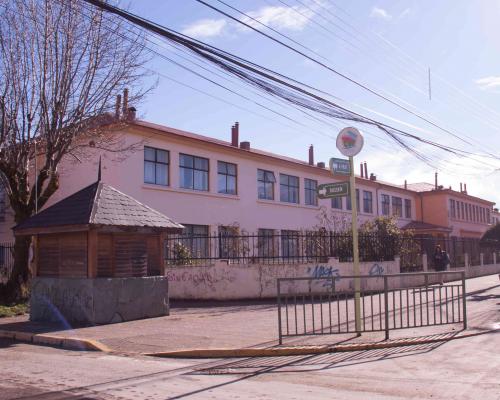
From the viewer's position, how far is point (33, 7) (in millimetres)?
17484

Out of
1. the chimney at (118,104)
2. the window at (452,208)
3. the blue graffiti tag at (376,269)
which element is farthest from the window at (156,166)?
the window at (452,208)

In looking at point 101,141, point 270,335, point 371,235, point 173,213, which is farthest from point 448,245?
point 270,335

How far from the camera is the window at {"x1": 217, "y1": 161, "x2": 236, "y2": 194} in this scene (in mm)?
28453

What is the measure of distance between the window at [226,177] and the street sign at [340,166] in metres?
17.0

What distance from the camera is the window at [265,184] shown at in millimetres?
31344

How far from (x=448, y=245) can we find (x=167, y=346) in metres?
23.3

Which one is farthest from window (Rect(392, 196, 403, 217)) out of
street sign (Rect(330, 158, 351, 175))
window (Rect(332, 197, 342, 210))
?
street sign (Rect(330, 158, 351, 175))

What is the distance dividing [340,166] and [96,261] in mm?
6210

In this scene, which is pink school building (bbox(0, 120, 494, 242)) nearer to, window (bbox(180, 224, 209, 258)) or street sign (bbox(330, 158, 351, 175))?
window (bbox(180, 224, 209, 258))

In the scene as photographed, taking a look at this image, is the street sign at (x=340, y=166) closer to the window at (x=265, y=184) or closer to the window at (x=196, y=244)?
the window at (x=196, y=244)

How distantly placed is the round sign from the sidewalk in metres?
3.57

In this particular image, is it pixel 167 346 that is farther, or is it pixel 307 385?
pixel 167 346

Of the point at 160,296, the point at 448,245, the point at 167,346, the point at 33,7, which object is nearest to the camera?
the point at 167,346

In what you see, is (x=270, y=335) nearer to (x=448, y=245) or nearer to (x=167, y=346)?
(x=167, y=346)
